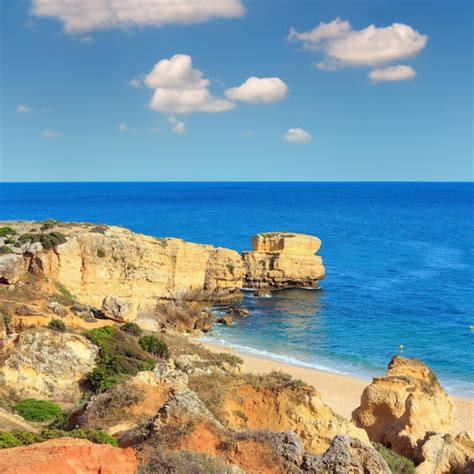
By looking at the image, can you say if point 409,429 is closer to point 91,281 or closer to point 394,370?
point 394,370

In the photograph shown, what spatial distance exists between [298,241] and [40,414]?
44163mm

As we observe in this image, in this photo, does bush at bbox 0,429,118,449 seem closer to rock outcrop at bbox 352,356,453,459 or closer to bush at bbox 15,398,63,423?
bush at bbox 15,398,63,423

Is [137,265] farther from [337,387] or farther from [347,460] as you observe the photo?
[347,460]

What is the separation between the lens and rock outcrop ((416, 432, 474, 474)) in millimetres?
15406

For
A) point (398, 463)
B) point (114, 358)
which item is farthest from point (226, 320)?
point (398, 463)

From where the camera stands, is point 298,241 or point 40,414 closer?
point 40,414

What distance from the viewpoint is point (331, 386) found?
3538 cm

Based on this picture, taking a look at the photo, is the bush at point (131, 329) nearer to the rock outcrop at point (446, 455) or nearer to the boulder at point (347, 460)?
the rock outcrop at point (446, 455)

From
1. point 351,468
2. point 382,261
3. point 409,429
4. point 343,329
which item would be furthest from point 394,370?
point 382,261

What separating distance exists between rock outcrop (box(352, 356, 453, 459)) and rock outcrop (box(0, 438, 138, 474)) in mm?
11018

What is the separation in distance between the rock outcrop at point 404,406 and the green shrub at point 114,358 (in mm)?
10076

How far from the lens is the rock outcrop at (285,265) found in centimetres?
6250

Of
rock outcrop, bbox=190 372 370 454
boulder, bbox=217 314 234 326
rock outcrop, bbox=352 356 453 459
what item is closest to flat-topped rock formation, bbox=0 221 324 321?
boulder, bbox=217 314 234 326

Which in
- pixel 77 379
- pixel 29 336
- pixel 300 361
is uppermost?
pixel 29 336
